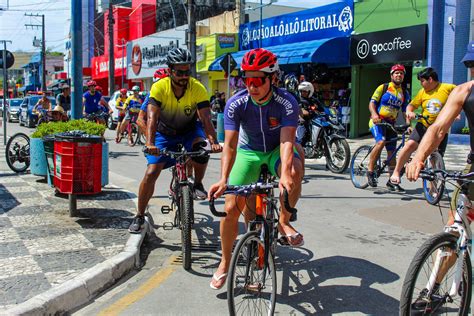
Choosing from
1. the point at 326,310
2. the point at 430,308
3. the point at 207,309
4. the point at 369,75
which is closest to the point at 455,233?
the point at 430,308

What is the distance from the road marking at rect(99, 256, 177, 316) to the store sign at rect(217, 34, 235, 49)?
77.7 ft

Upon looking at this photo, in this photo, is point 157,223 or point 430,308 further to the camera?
point 157,223

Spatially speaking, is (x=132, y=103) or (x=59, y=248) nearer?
(x=59, y=248)

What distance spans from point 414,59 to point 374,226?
38.6 ft

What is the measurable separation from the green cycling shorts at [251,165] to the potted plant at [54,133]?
4.17m

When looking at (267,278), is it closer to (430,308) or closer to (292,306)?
(292,306)

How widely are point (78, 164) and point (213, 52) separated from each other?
75.6 feet

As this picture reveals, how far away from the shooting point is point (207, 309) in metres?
4.43

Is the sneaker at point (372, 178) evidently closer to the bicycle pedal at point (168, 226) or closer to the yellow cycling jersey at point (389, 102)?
the yellow cycling jersey at point (389, 102)

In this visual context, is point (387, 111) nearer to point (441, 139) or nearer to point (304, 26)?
point (441, 139)

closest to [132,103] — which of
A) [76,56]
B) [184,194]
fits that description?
[76,56]

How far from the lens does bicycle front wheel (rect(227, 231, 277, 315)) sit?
3.81 meters

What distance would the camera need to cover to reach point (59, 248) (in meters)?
5.73

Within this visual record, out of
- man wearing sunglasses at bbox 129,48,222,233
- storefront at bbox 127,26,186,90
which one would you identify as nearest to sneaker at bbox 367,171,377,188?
man wearing sunglasses at bbox 129,48,222,233
